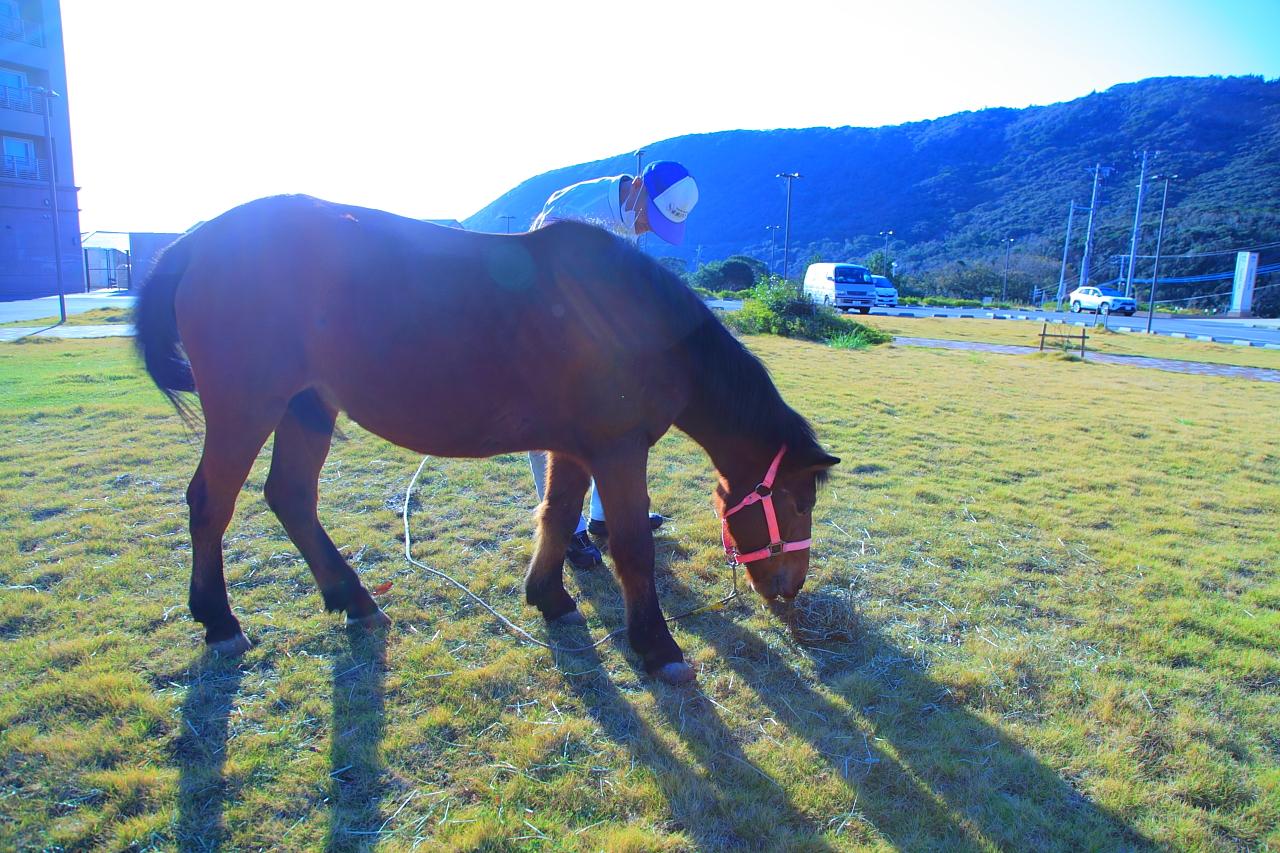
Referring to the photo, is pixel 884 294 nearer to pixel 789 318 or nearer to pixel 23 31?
pixel 789 318

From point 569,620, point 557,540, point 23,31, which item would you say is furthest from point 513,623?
point 23,31

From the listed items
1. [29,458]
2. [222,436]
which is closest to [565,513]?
[222,436]

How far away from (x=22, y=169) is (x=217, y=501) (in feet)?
133

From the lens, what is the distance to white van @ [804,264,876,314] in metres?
29.6

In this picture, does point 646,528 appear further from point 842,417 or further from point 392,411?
point 842,417

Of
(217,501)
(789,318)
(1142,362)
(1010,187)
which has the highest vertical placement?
(1010,187)

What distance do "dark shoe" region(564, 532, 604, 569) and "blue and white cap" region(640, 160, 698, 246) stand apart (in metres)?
2.02

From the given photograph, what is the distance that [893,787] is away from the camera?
243 cm

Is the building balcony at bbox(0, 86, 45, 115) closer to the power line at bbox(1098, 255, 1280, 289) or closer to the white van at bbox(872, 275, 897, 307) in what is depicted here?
the white van at bbox(872, 275, 897, 307)

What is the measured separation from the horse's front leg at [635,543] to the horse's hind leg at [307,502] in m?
1.32

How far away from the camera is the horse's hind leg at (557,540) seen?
3.57 meters

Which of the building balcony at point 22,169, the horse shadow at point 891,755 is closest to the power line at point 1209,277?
the horse shadow at point 891,755

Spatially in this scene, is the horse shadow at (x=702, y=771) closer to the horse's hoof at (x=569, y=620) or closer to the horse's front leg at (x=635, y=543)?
the horse's front leg at (x=635, y=543)

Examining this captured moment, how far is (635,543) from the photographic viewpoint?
3143 millimetres
